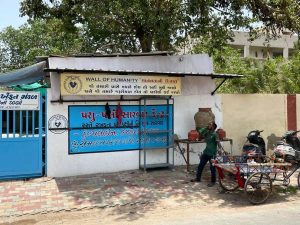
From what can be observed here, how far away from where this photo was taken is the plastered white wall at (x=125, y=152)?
9008mm

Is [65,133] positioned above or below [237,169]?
above

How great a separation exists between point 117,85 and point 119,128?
1116 millimetres

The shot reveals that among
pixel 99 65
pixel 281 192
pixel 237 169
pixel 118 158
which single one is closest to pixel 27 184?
pixel 118 158

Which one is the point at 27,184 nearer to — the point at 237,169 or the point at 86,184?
the point at 86,184

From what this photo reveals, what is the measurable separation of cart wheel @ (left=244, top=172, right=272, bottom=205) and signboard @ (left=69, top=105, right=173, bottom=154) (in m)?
2.92

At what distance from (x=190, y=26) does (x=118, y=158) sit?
411 cm

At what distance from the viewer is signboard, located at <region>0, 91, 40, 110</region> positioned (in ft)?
27.9

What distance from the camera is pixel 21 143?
8.71 m

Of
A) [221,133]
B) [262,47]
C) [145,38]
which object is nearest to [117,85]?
[221,133]

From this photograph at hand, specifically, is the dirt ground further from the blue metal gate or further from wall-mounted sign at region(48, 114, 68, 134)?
wall-mounted sign at region(48, 114, 68, 134)

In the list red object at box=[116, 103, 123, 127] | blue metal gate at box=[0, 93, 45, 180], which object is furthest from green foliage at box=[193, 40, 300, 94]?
blue metal gate at box=[0, 93, 45, 180]

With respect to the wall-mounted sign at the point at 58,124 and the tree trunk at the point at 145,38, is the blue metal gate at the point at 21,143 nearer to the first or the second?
the wall-mounted sign at the point at 58,124

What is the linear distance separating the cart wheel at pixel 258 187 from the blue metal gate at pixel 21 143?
4.66 m

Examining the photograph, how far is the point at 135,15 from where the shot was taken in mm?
11211
